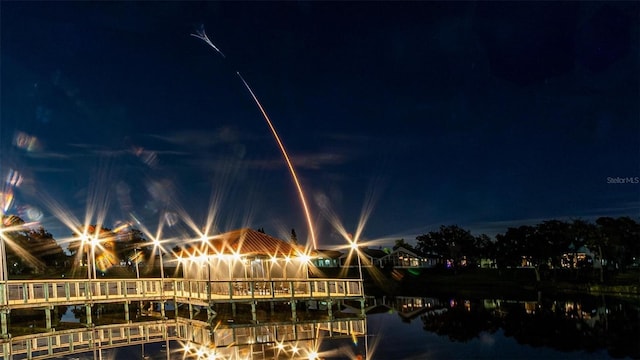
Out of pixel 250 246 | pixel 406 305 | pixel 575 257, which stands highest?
pixel 250 246

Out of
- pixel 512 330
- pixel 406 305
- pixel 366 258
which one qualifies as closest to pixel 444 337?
pixel 512 330

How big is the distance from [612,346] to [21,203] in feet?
171

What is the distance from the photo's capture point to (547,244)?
66.9 meters

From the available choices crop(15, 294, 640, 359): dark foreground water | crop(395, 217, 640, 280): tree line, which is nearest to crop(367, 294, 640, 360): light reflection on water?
crop(15, 294, 640, 359): dark foreground water

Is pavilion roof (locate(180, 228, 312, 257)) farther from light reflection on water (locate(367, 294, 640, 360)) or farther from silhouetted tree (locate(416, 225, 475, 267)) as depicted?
silhouetted tree (locate(416, 225, 475, 267))

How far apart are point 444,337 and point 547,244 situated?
40.6m

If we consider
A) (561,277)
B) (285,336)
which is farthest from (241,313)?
(561,277)

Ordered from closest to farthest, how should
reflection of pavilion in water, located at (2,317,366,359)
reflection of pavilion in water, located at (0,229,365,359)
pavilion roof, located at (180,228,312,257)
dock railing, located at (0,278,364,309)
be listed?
reflection of pavilion in water, located at (2,317,366,359) < reflection of pavilion in water, located at (0,229,365,359) < dock railing, located at (0,278,364,309) < pavilion roof, located at (180,228,312,257)

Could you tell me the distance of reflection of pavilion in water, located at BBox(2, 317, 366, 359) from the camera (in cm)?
2588

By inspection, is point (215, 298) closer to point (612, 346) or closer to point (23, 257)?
point (612, 346)

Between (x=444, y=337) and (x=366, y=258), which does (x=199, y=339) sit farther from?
(x=366, y=258)

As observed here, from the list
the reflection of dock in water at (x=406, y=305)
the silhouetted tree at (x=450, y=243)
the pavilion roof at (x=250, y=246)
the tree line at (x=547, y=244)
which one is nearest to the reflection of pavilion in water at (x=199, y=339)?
the pavilion roof at (x=250, y=246)

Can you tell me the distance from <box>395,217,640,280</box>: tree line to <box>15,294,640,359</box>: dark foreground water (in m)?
20.0

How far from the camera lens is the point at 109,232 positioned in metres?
71.3
